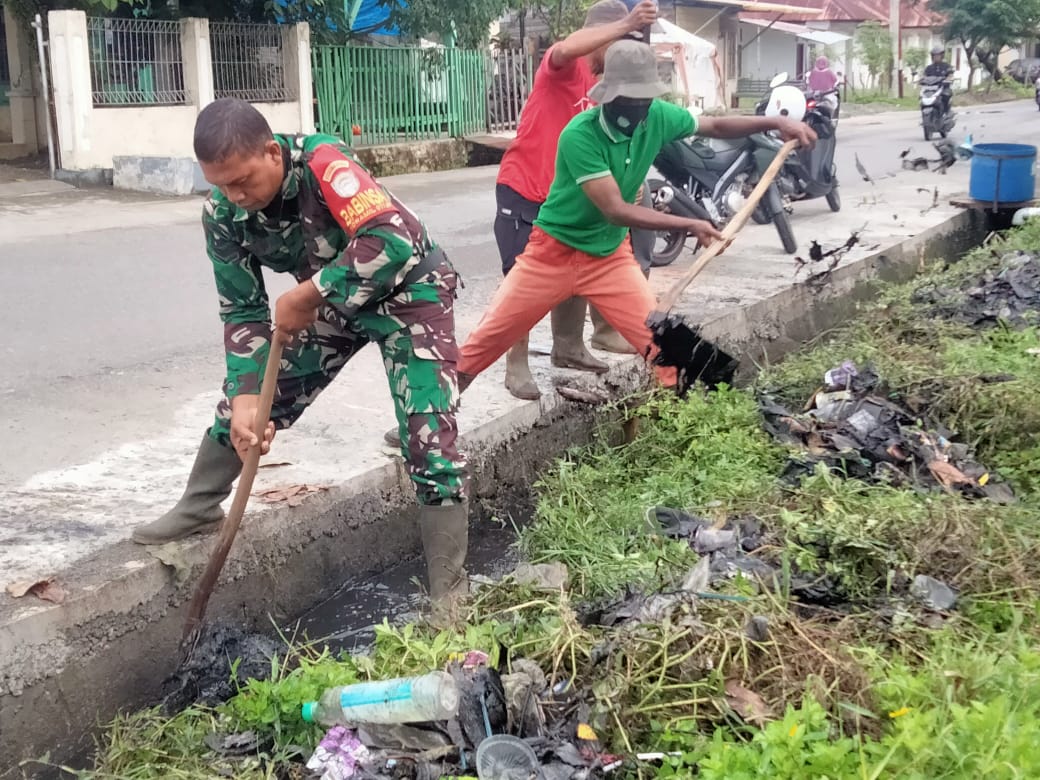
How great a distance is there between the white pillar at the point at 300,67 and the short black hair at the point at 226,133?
12045mm

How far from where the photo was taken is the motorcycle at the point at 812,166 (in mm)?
9344

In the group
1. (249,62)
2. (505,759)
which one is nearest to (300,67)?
(249,62)

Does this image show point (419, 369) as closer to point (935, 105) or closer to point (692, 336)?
point (692, 336)

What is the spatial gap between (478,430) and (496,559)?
1.72 feet

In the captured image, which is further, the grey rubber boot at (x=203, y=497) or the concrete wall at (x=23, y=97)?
the concrete wall at (x=23, y=97)

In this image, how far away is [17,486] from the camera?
3666 mm

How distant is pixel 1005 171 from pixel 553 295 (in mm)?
6149

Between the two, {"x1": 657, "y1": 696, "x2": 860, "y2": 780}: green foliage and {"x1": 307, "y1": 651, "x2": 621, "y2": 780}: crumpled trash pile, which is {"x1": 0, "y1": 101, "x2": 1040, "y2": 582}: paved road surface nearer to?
{"x1": 307, "y1": 651, "x2": 621, "y2": 780}: crumpled trash pile

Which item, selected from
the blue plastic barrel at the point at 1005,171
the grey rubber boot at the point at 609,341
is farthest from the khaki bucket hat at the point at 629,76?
the blue plastic barrel at the point at 1005,171

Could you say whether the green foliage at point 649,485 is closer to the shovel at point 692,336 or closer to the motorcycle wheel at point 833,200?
the shovel at point 692,336

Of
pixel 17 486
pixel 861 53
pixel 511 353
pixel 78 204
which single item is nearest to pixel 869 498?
pixel 511 353

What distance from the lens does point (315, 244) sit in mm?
3051

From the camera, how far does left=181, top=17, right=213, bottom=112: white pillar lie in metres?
12.9

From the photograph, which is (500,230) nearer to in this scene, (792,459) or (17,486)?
(792,459)
